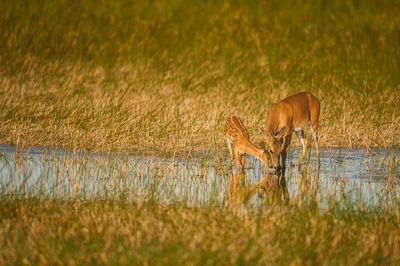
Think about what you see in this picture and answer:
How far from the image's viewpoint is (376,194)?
28.3 feet

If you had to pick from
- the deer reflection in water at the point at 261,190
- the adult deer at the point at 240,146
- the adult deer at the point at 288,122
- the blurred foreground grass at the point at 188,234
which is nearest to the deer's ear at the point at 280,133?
the adult deer at the point at 288,122

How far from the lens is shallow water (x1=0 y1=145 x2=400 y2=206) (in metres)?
8.27

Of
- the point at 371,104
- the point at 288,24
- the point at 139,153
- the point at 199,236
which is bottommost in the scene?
the point at 199,236

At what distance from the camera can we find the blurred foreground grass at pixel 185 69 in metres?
12.9

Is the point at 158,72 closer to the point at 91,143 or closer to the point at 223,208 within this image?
the point at 91,143

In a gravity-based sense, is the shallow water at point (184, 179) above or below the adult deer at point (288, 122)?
below

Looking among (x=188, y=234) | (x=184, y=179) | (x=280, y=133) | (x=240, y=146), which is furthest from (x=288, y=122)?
(x=188, y=234)

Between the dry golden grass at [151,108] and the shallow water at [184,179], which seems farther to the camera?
the dry golden grass at [151,108]

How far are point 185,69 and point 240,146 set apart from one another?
357 inches

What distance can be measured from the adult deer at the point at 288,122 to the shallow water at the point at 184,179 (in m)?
0.32

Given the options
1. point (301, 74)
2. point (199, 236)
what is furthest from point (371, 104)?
point (199, 236)

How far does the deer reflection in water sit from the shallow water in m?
0.01

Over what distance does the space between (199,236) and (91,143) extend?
18.0 ft

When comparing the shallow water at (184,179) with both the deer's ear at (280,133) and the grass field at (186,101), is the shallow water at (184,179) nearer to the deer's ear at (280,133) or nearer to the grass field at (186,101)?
the grass field at (186,101)
